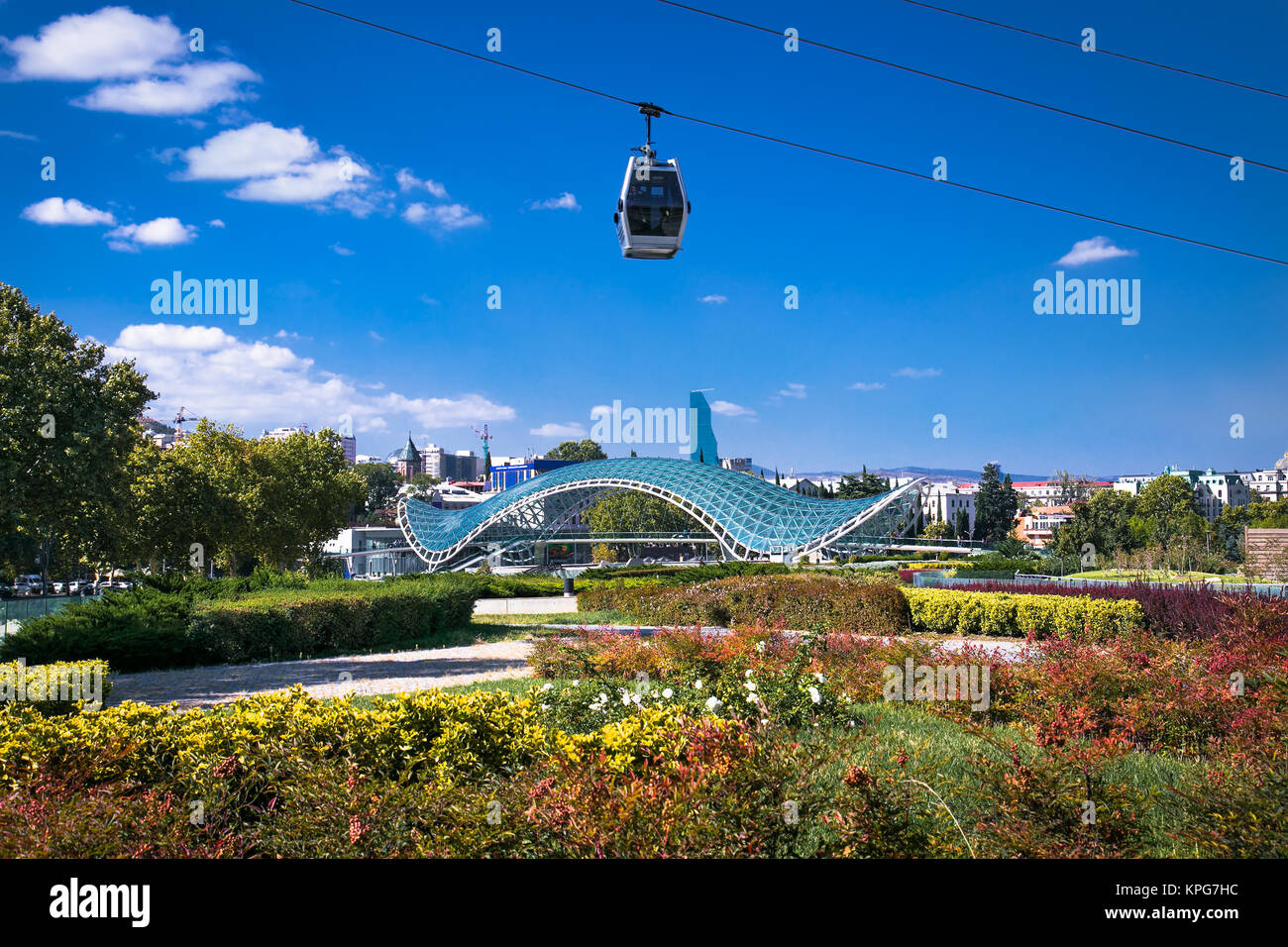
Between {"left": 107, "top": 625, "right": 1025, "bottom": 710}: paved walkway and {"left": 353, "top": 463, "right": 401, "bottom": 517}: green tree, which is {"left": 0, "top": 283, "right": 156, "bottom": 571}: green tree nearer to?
{"left": 107, "top": 625, "right": 1025, "bottom": 710}: paved walkway

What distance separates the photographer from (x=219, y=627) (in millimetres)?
13945

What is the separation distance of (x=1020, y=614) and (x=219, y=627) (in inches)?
576

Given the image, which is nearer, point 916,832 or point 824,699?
point 916,832

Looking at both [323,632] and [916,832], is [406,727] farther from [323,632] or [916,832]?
[323,632]

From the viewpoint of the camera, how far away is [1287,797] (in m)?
4.48

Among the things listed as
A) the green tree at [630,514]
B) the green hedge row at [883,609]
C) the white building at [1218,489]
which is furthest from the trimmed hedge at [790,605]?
the white building at [1218,489]

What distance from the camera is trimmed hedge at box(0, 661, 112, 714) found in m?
7.80

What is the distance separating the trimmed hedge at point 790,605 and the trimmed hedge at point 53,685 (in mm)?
11021

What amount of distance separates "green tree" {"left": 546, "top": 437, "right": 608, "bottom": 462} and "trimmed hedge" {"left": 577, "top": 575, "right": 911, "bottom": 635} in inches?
4790

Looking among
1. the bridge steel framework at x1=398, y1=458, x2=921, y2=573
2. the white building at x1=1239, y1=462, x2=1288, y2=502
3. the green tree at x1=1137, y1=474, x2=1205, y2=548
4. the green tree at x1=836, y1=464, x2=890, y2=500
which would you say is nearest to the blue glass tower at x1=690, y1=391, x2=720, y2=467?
the green tree at x1=836, y1=464, x2=890, y2=500

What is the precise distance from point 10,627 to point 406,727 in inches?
552

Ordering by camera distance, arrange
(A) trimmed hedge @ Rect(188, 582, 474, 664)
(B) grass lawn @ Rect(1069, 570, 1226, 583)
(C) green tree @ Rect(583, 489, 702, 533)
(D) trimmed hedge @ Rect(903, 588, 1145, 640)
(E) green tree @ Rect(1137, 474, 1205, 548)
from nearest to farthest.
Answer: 1. (A) trimmed hedge @ Rect(188, 582, 474, 664)
2. (D) trimmed hedge @ Rect(903, 588, 1145, 640)
3. (B) grass lawn @ Rect(1069, 570, 1226, 583)
4. (E) green tree @ Rect(1137, 474, 1205, 548)
5. (C) green tree @ Rect(583, 489, 702, 533)

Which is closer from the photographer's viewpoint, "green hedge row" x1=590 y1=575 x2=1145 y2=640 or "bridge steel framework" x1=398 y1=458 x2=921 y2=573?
"green hedge row" x1=590 y1=575 x2=1145 y2=640
